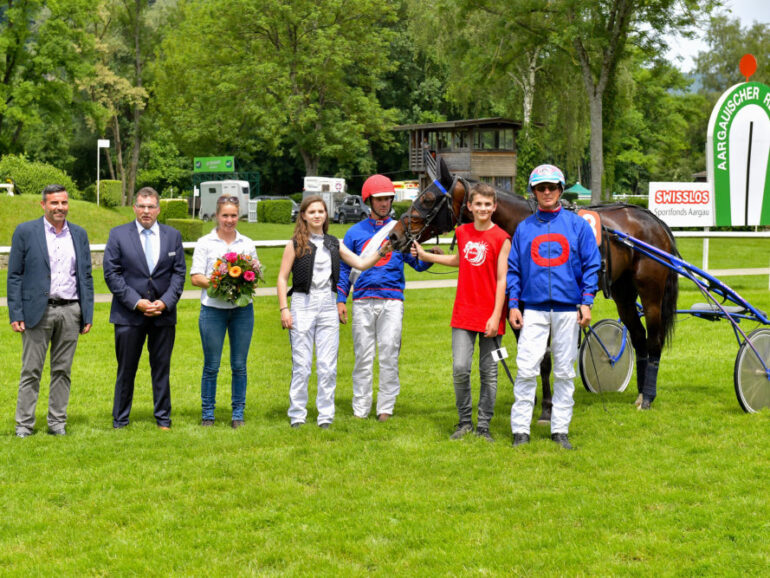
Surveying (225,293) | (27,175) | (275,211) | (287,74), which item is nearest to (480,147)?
(287,74)

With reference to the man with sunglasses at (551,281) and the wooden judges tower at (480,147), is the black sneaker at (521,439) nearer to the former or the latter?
the man with sunglasses at (551,281)

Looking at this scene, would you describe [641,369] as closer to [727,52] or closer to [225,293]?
[225,293]

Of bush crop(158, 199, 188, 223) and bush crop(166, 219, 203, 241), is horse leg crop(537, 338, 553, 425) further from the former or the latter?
bush crop(158, 199, 188, 223)

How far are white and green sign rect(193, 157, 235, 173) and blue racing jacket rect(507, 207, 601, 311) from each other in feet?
159

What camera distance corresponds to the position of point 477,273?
260 inches

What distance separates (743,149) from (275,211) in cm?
2883

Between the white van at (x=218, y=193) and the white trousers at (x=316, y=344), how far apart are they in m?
43.7

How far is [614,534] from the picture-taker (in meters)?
4.75

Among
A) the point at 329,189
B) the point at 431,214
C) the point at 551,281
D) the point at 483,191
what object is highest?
the point at 329,189

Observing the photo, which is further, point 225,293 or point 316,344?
point 316,344

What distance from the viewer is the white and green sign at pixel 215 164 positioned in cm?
5353

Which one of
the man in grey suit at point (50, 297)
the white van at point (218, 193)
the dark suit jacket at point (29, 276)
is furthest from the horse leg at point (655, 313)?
the white van at point (218, 193)

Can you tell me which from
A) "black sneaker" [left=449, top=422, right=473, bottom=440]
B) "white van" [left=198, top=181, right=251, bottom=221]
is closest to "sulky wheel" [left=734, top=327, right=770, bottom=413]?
"black sneaker" [left=449, top=422, right=473, bottom=440]

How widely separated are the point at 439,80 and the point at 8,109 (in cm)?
3052
